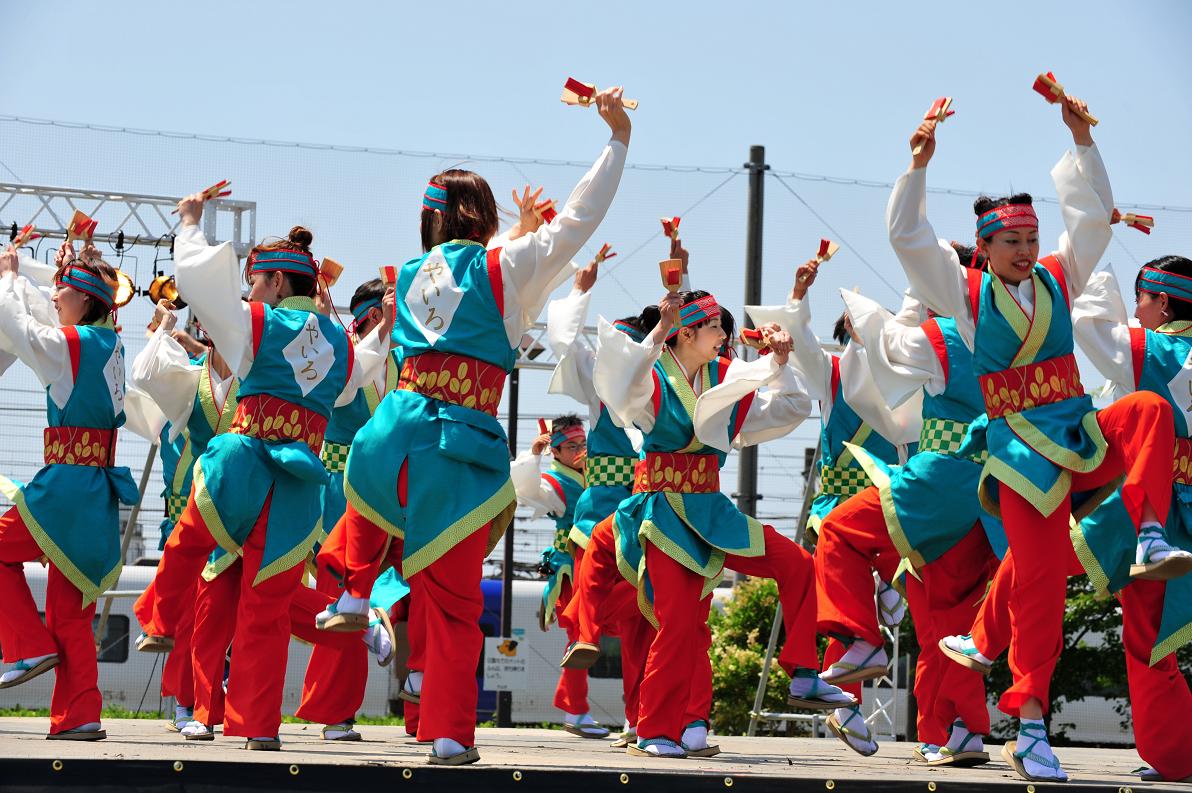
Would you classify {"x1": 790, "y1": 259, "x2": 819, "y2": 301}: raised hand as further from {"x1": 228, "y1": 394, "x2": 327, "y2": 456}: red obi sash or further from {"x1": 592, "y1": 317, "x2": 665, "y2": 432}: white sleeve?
{"x1": 228, "y1": 394, "x2": 327, "y2": 456}: red obi sash

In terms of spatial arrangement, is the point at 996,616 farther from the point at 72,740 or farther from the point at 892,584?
the point at 72,740

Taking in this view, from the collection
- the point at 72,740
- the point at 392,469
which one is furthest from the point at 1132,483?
the point at 72,740

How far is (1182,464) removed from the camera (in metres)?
4.99

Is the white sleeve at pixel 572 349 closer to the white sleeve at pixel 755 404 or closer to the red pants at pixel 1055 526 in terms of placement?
the white sleeve at pixel 755 404

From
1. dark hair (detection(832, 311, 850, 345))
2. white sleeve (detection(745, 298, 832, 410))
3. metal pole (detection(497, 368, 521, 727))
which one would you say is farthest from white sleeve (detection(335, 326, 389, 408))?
metal pole (detection(497, 368, 521, 727))

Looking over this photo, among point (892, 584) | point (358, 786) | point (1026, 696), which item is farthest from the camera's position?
point (892, 584)

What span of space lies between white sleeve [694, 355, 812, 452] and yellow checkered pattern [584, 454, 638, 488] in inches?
68.9

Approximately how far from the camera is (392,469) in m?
4.39

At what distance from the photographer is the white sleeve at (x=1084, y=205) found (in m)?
4.58

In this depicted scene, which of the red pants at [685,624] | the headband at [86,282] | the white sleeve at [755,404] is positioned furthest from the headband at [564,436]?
the headband at [86,282]

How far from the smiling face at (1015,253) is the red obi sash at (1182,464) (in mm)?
925

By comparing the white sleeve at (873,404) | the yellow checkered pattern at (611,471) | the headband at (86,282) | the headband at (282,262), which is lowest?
the yellow checkered pattern at (611,471)

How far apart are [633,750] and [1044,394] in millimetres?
2082

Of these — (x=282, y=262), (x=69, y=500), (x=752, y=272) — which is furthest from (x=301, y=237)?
(x=752, y=272)
